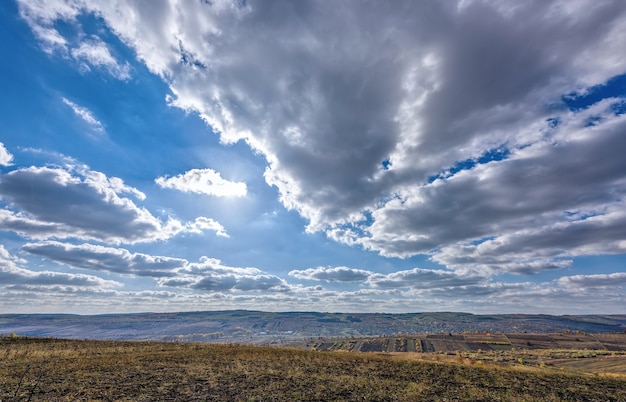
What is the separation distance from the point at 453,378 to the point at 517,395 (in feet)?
20.1

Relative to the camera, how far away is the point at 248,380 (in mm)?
24031

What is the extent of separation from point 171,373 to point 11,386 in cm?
969

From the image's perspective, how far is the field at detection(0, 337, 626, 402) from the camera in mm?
19453

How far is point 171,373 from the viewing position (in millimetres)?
25078

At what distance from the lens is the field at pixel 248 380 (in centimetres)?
1945

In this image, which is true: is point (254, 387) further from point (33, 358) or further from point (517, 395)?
point (33, 358)

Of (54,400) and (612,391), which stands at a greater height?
(54,400)

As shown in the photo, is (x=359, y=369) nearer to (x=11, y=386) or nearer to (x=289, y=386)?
(x=289, y=386)

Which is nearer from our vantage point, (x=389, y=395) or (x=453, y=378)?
(x=389, y=395)

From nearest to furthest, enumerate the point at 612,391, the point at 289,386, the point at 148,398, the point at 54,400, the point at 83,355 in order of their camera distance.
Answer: the point at 54,400 < the point at 148,398 < the point at 289,386 < the point at 612,391 < the point at 83,355

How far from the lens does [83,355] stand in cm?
3234

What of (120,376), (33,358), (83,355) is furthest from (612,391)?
(33,358)

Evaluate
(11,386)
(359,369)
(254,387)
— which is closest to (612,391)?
(359,369)

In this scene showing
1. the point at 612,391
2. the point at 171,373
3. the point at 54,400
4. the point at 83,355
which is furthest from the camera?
the point at 83,355
